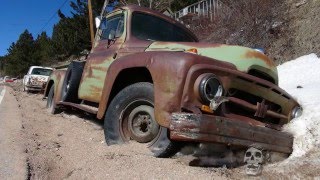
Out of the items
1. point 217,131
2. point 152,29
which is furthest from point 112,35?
point 217,131

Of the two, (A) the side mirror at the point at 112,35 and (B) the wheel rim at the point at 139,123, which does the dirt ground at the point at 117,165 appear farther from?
(A) the side mirror at the point at 112,35

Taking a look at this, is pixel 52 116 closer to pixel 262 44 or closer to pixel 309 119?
pixel 309 119

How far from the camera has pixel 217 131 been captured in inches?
170

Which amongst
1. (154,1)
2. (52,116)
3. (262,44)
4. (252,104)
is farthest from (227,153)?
(154,1)

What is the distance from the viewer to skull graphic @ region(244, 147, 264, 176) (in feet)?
14.9

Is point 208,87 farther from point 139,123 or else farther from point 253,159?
point 139,123

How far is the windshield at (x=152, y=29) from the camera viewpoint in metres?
6.84

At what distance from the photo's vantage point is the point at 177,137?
428 cm

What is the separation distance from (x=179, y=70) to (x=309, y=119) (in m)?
2.11

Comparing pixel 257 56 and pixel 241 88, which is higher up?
pixel 257 56

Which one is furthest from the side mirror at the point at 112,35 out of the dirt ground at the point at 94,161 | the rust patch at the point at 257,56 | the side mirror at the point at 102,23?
the rust patch at the point at 257,56

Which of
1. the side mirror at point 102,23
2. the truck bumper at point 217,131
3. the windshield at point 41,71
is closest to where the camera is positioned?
the truck bumper at point 217,131

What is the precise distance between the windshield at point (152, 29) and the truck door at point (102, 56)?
0.22m

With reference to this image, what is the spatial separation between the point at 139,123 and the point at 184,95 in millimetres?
958
